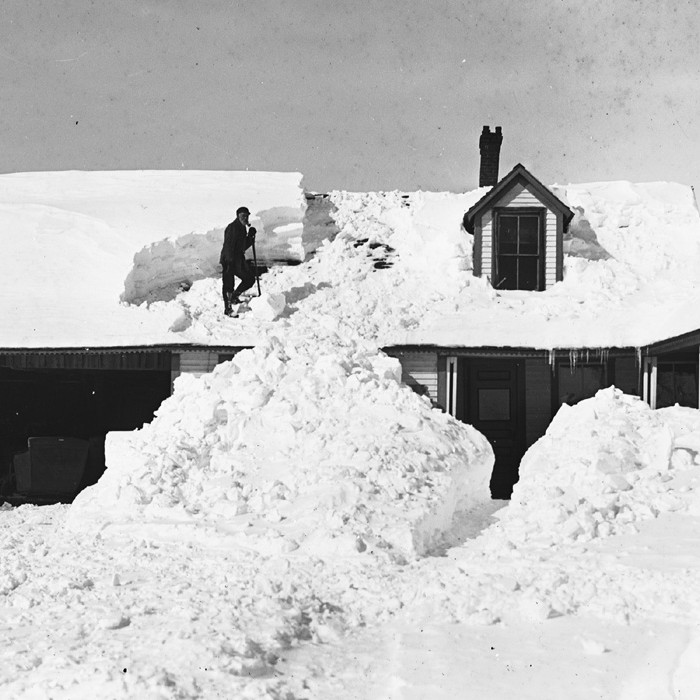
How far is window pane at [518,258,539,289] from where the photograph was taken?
55.0ft

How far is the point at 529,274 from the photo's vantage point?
1681 centimetres

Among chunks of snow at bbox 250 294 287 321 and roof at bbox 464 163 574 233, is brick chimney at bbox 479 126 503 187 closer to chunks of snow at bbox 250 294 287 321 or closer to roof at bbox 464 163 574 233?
roof at bbox 464 163 574 233

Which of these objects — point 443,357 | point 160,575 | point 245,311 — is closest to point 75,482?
point 245,311

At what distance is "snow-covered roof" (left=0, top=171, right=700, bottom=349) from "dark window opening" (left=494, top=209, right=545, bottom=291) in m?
0.47

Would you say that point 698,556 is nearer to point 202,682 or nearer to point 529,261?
point 202,682

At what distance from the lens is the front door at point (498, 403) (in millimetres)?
16438

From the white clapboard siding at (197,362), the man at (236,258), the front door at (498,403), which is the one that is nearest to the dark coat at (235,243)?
the man at (236,258)

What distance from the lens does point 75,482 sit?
16625 millimetres

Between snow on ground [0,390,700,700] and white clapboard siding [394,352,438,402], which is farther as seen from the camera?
white clapboard siding [394,352,438,402]

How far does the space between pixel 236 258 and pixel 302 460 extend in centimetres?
529

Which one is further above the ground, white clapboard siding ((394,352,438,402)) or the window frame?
the window frame

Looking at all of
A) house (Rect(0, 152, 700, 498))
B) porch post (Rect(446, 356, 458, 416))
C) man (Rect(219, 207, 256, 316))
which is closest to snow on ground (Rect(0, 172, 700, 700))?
house (Rect(0, 152, 700, 498))

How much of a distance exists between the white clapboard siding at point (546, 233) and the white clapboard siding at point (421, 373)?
7.48ft

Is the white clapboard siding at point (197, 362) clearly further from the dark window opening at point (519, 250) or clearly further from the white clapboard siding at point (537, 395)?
the white clapboard siding at point (537, 395)
